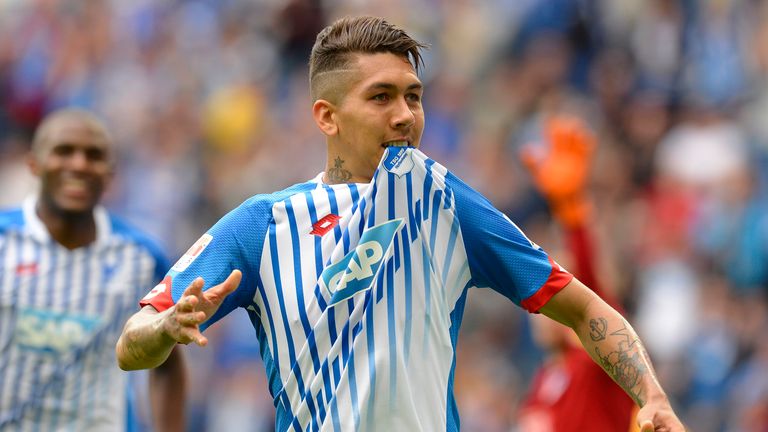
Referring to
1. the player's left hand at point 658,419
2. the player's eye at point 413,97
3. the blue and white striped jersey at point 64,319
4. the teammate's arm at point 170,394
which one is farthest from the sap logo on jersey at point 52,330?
the player's left hand at point 658,419

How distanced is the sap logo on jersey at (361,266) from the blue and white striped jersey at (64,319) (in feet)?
8.18

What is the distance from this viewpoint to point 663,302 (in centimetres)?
1073

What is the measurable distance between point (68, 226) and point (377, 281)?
290 centimetres

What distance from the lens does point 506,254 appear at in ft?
14.0

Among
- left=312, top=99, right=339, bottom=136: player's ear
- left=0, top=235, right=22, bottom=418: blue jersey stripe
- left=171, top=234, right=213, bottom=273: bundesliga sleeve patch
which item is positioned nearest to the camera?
left=171, top=234, right=213, bottom=273: bundesliga sleeve patch

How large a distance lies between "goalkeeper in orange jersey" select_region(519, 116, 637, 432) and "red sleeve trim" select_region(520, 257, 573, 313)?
2703mm

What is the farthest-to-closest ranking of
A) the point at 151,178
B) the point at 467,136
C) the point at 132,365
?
1. the point at 151,178
2. the point at 467,136
3. the point at 132,365

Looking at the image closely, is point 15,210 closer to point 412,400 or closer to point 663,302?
point 412,400

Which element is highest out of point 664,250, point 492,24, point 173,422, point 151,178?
point 492,24

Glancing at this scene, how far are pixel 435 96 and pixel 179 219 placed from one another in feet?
9.27

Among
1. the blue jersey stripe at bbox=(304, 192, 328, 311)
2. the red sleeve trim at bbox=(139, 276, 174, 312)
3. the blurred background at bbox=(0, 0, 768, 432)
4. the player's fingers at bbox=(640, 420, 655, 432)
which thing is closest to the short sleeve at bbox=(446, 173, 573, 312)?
the blue jersey stripe at bbox=(304, 192, 328, 311)

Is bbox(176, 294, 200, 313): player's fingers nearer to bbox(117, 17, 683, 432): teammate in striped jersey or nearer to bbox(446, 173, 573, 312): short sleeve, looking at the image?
bbox(117, 17, 683, 432): teammate in striped jersey

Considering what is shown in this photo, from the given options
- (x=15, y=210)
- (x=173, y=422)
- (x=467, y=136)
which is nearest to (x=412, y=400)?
(x=173, y=422)

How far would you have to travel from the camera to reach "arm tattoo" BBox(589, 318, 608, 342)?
4188mm
